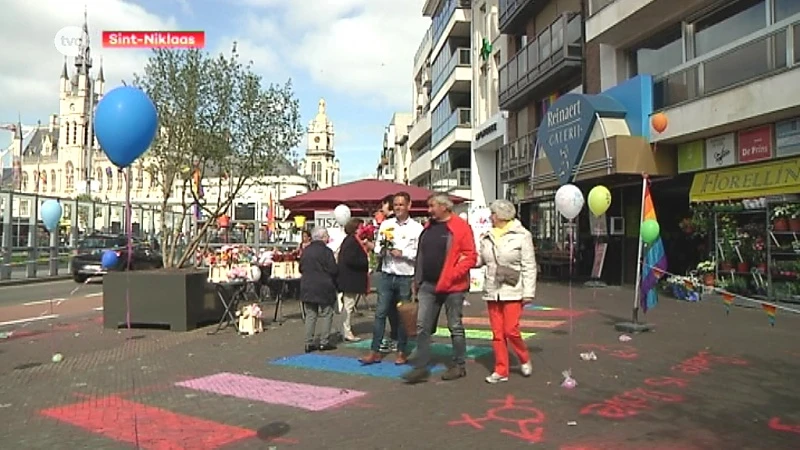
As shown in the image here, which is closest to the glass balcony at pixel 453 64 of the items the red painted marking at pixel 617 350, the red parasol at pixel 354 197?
the red parasol at pixel 354 197

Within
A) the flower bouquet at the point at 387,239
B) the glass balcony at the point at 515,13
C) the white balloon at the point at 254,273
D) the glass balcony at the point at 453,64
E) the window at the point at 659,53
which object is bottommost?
the white balloon at the point at 254,273

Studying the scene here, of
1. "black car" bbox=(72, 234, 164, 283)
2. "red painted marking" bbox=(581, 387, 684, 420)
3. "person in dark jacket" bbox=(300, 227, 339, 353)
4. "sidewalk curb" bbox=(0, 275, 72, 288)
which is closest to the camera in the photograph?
"red painted marking" bbox=(581, 387, 684, 420)

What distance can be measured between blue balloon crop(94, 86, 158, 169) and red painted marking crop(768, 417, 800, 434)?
8119 mm

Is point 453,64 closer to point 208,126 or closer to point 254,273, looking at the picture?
point 208,126

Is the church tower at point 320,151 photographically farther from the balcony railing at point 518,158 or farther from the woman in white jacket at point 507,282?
the woman in white jacket at point 507,282

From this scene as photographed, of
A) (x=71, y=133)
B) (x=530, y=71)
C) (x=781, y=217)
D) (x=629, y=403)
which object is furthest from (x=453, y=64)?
(x=71, y=133)

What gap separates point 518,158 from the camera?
85.7ft

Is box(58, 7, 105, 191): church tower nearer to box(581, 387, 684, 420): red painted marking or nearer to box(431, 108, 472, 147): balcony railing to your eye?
box(431, 108, 472, 147): balcony railing

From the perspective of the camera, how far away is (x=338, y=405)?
6.22 meters

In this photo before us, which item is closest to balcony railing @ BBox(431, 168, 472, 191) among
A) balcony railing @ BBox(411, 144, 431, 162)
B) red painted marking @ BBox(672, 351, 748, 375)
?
balcony railing @ BBox(411, 144, 431, 162)

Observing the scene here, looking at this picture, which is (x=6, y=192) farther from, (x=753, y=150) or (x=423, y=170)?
(x=423, y=170)

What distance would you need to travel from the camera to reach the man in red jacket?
701cm

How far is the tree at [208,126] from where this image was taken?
645 inches

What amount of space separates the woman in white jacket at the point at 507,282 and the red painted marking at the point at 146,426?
2744mm
